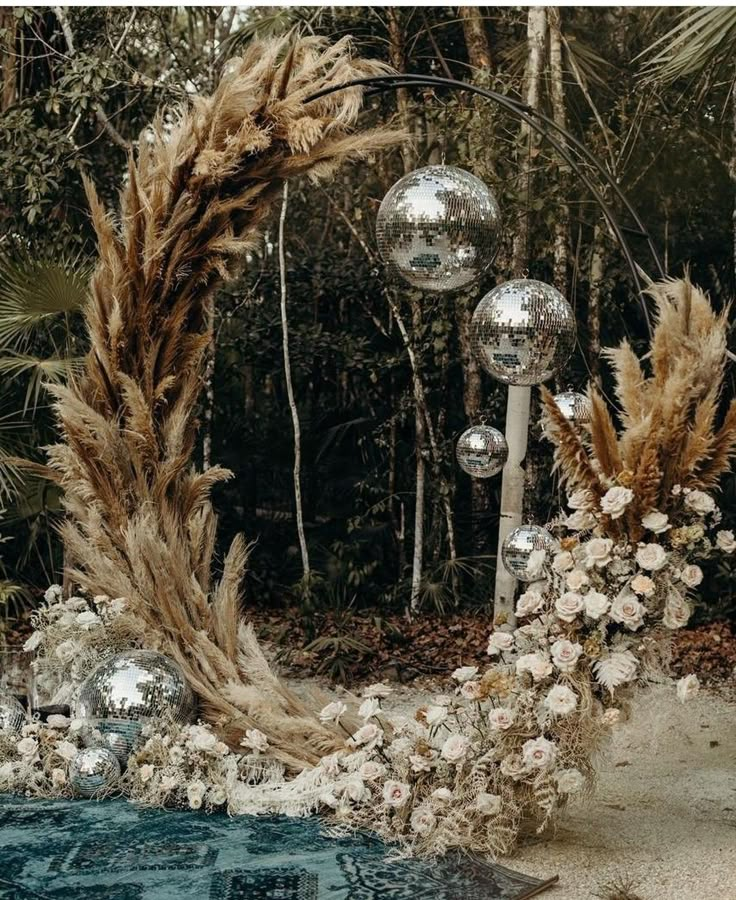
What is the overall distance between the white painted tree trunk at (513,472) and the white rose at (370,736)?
240 centimetres

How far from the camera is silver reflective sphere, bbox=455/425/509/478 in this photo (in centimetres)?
501

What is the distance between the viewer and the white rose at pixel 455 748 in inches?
132

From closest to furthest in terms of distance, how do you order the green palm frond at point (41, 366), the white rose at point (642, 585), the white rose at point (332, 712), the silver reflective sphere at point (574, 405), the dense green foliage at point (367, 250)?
the white rose at point (642, 585), the white rose at point (332, 712), the silver reflective sphere at point (574, 405), the green palm frond at point (41, 366), the dense green foliage at point (367, 250)

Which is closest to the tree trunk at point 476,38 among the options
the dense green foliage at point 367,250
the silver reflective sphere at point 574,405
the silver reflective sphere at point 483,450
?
the dense green foliage at point 367,250

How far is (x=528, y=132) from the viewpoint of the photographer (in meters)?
6.69

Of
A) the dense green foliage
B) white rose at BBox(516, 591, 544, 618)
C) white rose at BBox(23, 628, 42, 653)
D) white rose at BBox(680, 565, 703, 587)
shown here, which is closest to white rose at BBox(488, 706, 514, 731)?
white rose at BBox(516, 591, 544, 618)

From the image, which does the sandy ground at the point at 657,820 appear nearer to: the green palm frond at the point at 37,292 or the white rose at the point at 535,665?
the white rose at the point at 535,665

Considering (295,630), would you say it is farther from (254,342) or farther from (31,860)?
(31,860)

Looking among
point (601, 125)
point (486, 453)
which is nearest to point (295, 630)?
point (486, 453)

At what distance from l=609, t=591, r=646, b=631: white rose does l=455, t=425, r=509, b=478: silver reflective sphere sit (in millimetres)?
1819

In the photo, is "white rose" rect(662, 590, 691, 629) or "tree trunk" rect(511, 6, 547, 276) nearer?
"white rose" rect(662, 590, 691, 629)

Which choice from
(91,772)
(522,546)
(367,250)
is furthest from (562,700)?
(367,250)

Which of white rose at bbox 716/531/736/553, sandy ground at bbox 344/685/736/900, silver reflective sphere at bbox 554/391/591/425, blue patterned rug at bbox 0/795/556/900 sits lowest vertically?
sandy ground at bbox 344/685/736/900

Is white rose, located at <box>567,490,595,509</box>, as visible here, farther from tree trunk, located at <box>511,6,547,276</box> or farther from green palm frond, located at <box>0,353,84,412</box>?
green palm frond, located at <box>0,353,84,412</box>
